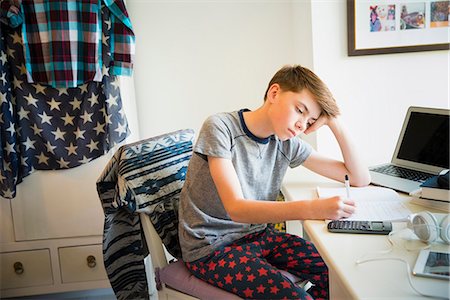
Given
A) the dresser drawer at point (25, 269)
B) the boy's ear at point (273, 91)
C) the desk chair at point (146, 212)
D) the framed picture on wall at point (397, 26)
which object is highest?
the framed picture on wall at point (397, 26)

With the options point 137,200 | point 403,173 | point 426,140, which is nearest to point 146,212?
point 137,200

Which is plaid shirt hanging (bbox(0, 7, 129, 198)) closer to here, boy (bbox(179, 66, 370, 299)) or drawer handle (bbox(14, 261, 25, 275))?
drawer handle (bbox(14, 261, 25, 275))

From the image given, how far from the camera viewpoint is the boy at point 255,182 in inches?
51.6

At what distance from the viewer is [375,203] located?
137 centimetres

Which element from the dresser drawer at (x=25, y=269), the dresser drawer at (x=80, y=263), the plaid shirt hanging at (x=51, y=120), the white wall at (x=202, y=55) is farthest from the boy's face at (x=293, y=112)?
the dresser drawer at (x=25, y=269)

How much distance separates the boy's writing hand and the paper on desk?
0.04 m

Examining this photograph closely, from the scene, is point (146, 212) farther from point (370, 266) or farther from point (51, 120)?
point (51, 120)

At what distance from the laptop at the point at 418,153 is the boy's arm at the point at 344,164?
0.07m

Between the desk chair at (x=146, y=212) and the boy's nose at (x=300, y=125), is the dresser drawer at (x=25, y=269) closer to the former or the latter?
the desk chair at (x=146, y=212)

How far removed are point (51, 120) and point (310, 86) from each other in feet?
4.20

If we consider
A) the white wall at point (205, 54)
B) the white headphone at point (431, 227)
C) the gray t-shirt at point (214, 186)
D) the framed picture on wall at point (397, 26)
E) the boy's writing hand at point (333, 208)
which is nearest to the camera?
the white headphone at point (431, 227)

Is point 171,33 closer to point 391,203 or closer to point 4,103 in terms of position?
point 4,103

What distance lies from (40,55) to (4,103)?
0.26 metres

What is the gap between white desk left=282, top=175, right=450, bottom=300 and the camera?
2.84 ft
